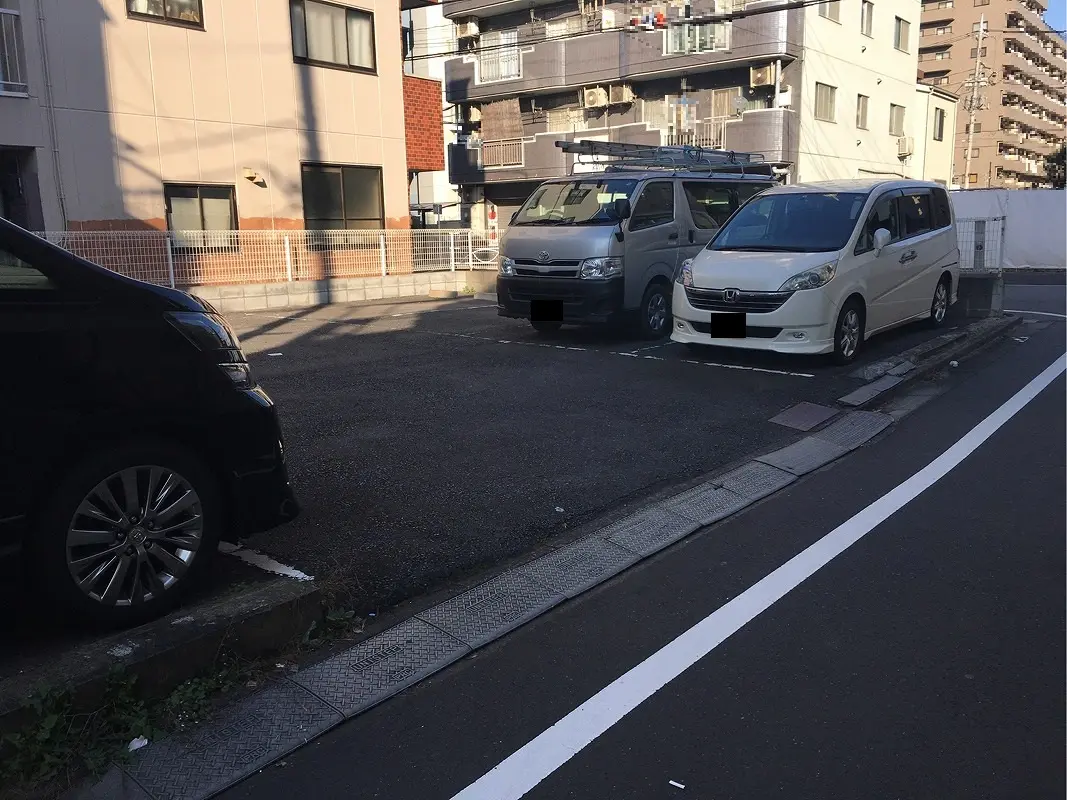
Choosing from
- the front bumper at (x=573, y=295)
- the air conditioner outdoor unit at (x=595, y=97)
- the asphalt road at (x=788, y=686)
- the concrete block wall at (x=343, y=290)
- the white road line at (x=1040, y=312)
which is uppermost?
the air conditioner outdoor unit at (x=595, y=97)

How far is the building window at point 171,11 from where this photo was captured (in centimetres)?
1523

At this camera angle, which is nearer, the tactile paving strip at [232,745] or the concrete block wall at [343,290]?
the tactile paving strip at [232,745]

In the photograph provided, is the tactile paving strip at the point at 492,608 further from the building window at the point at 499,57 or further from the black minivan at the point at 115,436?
the building window at the point at 499,57

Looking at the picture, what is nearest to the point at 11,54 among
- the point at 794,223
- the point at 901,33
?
the point at 794,223

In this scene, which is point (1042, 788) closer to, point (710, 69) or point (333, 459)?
point (333, 459)

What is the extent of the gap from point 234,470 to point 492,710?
1.56 m

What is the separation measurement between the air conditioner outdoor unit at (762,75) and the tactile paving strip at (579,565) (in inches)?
992

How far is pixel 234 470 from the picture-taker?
4043 millimetres

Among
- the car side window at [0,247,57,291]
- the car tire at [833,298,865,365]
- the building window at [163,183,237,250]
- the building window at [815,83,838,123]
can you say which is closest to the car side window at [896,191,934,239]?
the car tire at [833,298,865,365]

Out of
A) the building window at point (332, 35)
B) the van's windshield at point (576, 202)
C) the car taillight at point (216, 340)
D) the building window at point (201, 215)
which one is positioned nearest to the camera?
the car taillight at point (216, 340)

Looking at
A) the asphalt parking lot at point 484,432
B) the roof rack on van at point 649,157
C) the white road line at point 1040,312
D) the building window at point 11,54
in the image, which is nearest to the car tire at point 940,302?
the asphalt parking lot at point 484,432

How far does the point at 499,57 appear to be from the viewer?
32688 millimetres

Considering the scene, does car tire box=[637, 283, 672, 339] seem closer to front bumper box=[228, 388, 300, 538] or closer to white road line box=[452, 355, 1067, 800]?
white road line box=[452, 355, 1067, 800]

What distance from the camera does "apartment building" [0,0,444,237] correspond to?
1444 centimetres
